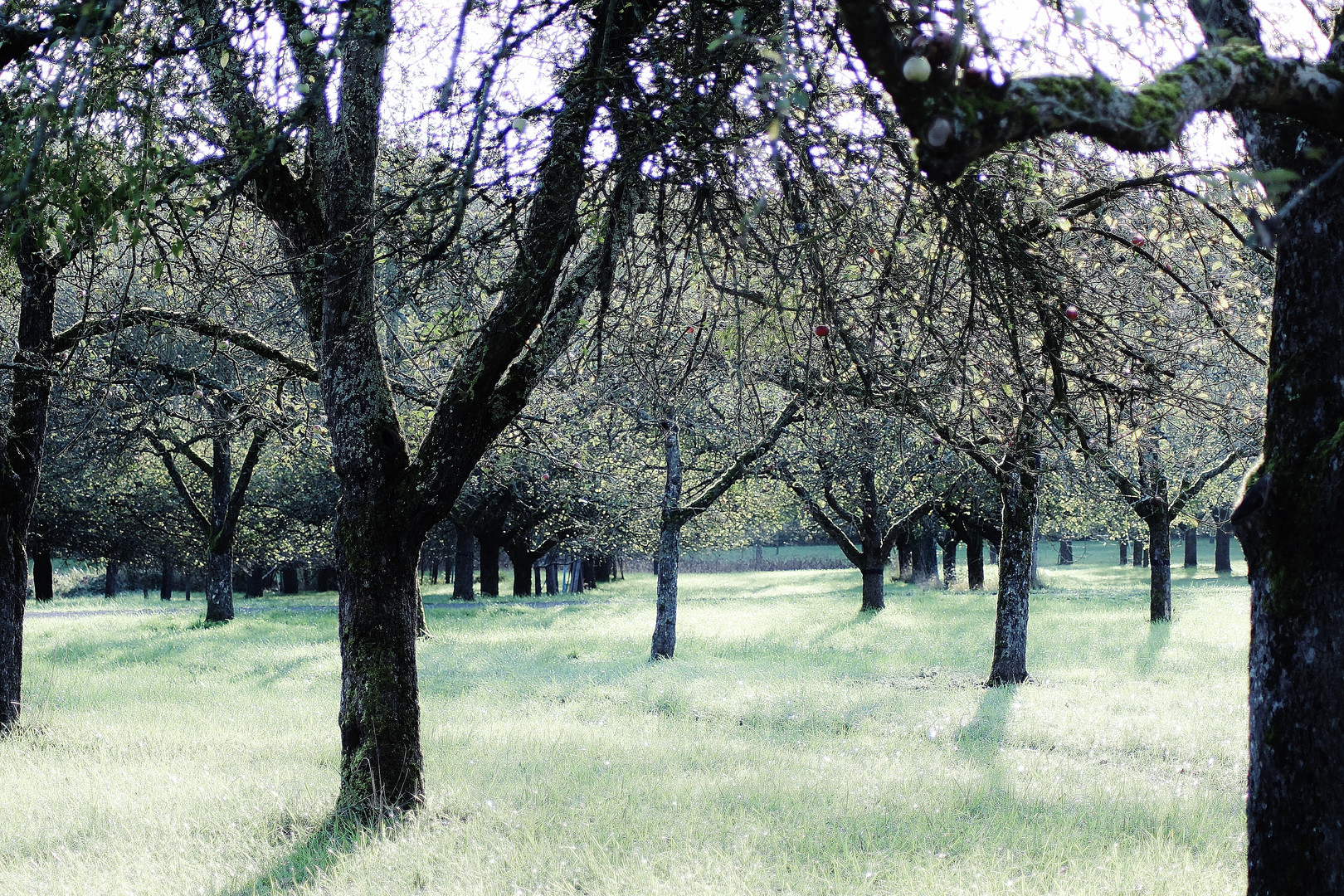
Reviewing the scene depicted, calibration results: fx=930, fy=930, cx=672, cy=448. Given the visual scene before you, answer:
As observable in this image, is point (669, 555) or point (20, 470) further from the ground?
point (20, 470)

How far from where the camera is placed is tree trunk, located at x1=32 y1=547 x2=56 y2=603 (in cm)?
3484

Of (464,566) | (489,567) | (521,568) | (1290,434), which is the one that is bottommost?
(521,568)

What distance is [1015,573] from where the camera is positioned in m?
12.4

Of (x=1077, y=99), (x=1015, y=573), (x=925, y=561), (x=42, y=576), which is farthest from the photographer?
(x=925, y=561)

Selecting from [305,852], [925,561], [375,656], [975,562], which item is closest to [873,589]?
[975,562]

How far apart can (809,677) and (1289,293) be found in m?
11.0

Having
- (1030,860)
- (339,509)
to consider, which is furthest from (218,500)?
(1030,860)

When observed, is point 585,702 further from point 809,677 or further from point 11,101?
point 11,101

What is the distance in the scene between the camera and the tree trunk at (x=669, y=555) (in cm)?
1557

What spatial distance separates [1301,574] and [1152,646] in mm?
15064

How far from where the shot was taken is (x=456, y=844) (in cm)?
579

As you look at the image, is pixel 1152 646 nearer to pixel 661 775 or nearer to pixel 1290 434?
pixel 661 775

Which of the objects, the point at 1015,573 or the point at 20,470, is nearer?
the point at 20,470

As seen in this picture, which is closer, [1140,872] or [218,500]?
[1140,872]
